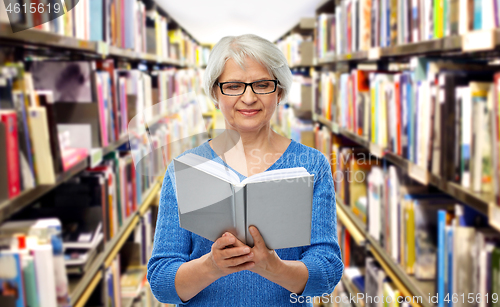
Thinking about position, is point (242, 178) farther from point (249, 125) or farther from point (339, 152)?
point (339, 152)

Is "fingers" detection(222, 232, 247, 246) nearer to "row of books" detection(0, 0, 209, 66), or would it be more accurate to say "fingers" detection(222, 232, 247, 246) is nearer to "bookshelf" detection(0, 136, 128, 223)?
"bookshelf" detection(0, 136, 128, 223)

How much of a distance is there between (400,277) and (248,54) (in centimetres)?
113

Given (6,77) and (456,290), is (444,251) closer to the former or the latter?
(456,290)

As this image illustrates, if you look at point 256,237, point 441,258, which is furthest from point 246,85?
point 441,258

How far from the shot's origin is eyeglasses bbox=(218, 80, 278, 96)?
856mm

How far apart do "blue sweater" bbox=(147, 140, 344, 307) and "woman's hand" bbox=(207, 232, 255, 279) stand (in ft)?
0.51

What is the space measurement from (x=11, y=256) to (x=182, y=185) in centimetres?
60

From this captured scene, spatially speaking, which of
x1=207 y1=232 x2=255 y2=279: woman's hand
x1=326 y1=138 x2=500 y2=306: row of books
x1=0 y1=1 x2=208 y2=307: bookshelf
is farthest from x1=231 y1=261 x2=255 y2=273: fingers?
x1=326 y1=138 x2=500 y2=306: row of books

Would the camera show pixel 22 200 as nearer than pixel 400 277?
Yes

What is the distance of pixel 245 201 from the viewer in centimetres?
68

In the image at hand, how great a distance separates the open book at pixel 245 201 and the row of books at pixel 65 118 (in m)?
0.21

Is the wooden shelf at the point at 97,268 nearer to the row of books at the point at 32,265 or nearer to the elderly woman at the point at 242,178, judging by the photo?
the row of books at the point at 32,265

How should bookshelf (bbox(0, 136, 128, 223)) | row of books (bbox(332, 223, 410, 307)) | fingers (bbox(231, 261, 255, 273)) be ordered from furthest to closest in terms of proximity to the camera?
row of books (bbox(332, 223, 410, 307)), bookshelf (bbox(0, 136, 128, 223)), fingers (bbox(231, 261, 255, 273))

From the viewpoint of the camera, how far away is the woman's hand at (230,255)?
0.72m
